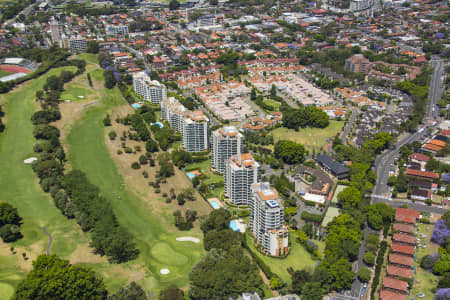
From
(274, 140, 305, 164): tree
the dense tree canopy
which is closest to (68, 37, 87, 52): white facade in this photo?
the dense tree canopy

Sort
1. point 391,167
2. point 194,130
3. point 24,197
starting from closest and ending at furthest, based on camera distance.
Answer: point 24,197
point 391,167
point 194,130

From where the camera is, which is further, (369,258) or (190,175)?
(190,175)

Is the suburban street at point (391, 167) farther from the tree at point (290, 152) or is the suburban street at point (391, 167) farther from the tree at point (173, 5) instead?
→ the tree at point (173, 5)

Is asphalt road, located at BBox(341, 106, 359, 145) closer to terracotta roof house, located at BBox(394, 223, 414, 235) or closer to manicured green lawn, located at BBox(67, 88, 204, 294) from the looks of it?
terracotta roof house, located at BBox(394, 223, 414, 235)

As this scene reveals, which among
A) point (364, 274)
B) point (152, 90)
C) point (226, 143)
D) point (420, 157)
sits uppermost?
point (152, 90)

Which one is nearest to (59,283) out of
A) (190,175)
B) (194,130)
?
(190,175)

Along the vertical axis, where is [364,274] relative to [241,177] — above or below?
below

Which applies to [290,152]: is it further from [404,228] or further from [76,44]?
[76,44]

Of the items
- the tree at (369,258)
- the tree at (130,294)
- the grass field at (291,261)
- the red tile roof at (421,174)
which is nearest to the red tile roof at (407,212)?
the tree at (369,258)
